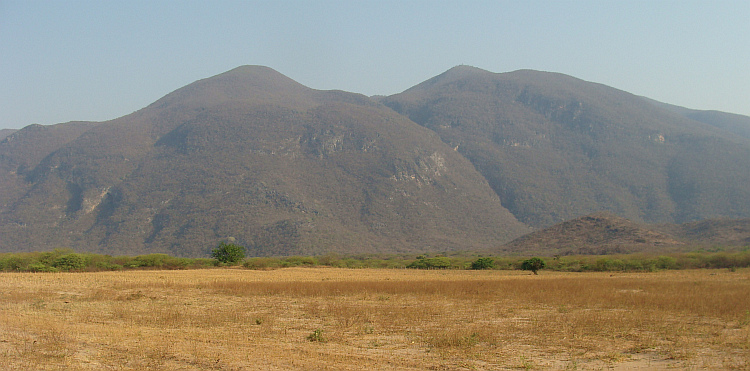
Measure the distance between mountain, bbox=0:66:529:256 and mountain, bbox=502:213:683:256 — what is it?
1083 inches

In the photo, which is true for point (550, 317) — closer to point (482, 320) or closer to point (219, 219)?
point (482, 320)

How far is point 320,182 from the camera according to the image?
157 metres

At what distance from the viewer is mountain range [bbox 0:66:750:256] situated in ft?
436

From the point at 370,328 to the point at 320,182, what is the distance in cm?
14043

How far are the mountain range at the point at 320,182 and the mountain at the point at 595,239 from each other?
969 inches

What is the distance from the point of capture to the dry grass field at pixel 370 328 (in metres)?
12.6

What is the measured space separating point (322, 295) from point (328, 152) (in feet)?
471

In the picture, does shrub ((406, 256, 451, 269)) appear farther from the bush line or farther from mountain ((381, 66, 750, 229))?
mountain ((381, 66, 750, 229))

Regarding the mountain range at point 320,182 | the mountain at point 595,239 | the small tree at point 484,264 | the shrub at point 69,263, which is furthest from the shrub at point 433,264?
the mountain range at point 320,182

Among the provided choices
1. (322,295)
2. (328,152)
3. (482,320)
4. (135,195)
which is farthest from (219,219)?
(482,320)

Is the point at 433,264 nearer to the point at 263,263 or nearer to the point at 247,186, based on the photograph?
the point at 263,263

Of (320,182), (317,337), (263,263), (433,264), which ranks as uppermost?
(320,182)

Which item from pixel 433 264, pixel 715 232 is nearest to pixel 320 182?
pixel 433 264

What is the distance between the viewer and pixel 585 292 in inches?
1078
